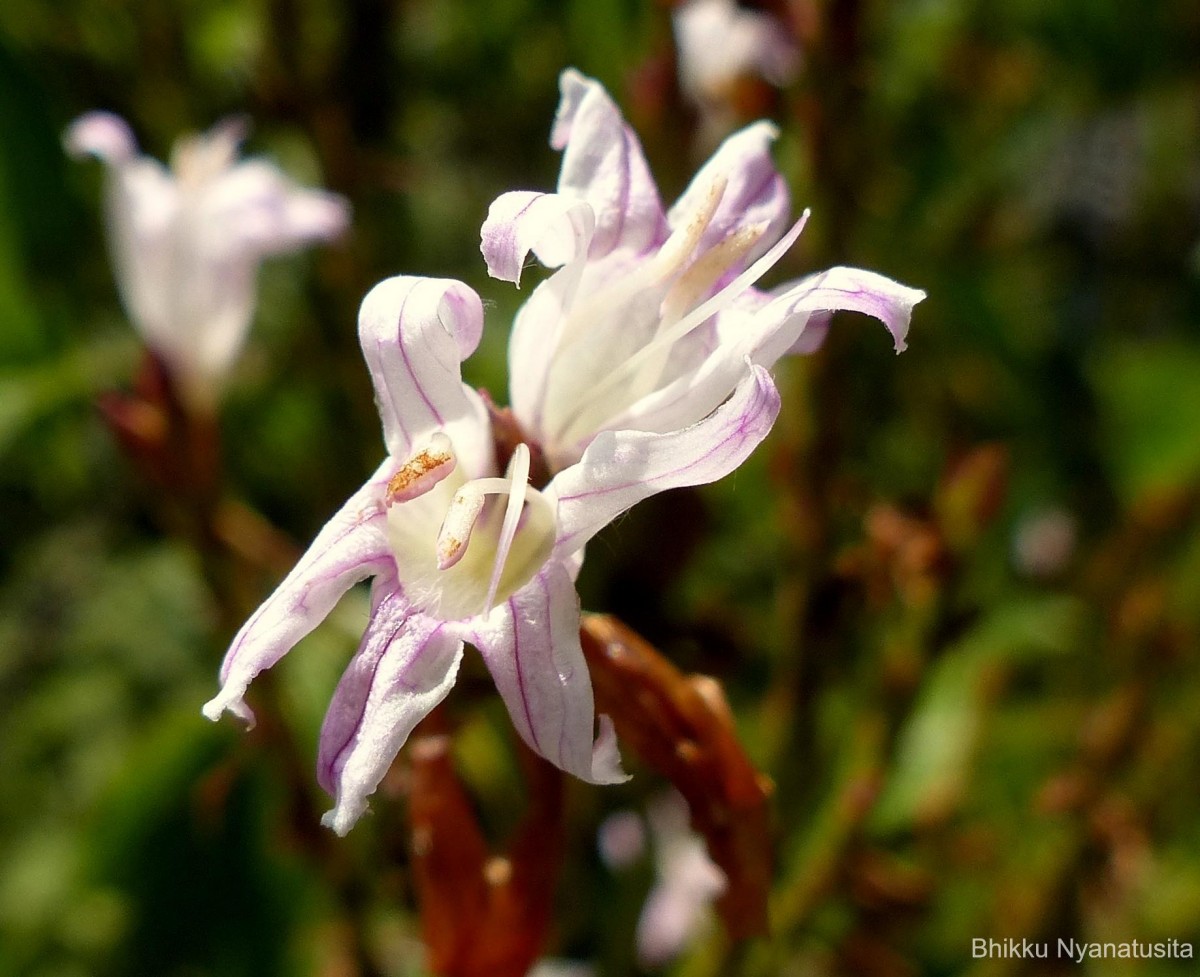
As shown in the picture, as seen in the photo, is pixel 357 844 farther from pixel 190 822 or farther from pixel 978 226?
pixel 978 226

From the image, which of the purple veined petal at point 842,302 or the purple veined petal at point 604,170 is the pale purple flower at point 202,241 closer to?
the purple veined petal at point 604,170

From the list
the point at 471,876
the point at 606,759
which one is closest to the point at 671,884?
the point at 471,876

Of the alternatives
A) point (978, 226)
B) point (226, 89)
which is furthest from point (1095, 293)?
point (226, 89)

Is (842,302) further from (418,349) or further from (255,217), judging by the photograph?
(255,217)

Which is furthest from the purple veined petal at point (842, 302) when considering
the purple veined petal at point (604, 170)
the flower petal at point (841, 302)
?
the purple veined petal at point (604, 170)

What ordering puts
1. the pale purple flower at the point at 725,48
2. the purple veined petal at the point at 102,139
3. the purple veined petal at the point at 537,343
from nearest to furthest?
the purple veined petal at the point at 537,343 → the purple veined petal at the point at 102,139 → the pale purple flower at the point at 725,48

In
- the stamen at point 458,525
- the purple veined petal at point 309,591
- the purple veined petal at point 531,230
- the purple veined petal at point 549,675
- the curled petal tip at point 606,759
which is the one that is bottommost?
the curled petal tip at point 606,759

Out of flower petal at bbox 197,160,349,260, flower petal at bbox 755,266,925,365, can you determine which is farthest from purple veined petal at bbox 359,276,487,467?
flower petal at bbox 197,160,349,260
